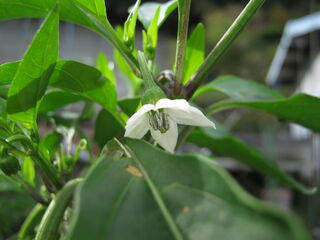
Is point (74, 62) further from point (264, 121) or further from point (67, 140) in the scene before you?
point (264, 121)

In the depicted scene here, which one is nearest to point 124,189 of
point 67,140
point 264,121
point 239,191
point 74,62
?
point 239,191

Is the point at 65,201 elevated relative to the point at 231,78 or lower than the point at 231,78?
elevated

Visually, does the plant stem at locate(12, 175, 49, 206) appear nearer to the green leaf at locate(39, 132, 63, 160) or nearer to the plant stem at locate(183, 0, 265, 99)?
the green leaf at locate(39, 132, 63, 160)

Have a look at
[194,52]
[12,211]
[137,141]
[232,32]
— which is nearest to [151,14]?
[194,52]

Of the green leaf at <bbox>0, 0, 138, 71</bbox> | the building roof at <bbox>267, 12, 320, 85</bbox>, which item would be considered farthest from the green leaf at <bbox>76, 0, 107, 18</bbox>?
the building roof at <bbox>267, 12, 320, 85</bbox>

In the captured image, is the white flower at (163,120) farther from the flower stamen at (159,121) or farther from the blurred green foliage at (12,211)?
the blurred green foliage at (12,211)

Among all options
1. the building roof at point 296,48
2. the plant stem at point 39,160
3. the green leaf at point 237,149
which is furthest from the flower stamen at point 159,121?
the building roof at point 296,48
